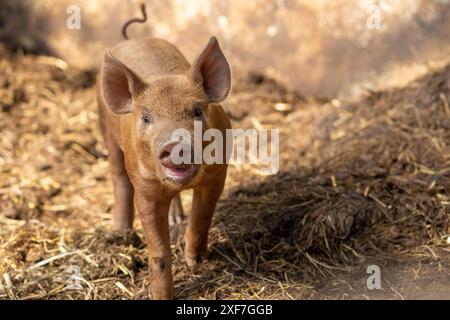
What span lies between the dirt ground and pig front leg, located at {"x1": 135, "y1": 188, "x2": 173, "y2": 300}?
196mm

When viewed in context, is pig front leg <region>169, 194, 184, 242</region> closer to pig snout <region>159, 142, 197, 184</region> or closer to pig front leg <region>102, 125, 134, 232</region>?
pig front leg <region>102, 125, 134, 232</region>

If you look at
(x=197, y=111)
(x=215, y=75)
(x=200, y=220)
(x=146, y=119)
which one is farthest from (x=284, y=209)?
(x=146, y=119)

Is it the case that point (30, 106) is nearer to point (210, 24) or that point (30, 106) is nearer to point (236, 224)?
point (210, 24)

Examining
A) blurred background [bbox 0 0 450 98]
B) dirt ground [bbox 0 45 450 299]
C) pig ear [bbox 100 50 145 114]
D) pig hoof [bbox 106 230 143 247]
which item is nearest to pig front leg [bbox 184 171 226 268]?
dirt ground [bbox 0 45 450 299]

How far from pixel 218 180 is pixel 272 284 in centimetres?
74

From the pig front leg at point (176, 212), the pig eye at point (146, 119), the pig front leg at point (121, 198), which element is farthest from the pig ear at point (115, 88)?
the pig front leg at point (176, 212)

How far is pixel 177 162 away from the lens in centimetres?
425

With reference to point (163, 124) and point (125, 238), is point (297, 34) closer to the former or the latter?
point (125, 238)

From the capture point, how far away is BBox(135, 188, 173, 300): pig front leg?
492cm

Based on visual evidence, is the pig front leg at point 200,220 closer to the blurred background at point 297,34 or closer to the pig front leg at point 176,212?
the pig front leg at point 176,212

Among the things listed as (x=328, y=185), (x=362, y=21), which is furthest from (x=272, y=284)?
(x=362, y=21)

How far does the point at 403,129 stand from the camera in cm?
652

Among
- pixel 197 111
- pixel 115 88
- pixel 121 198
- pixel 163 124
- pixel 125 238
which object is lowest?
pixel 125 238

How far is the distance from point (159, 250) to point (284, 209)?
1.12 m
